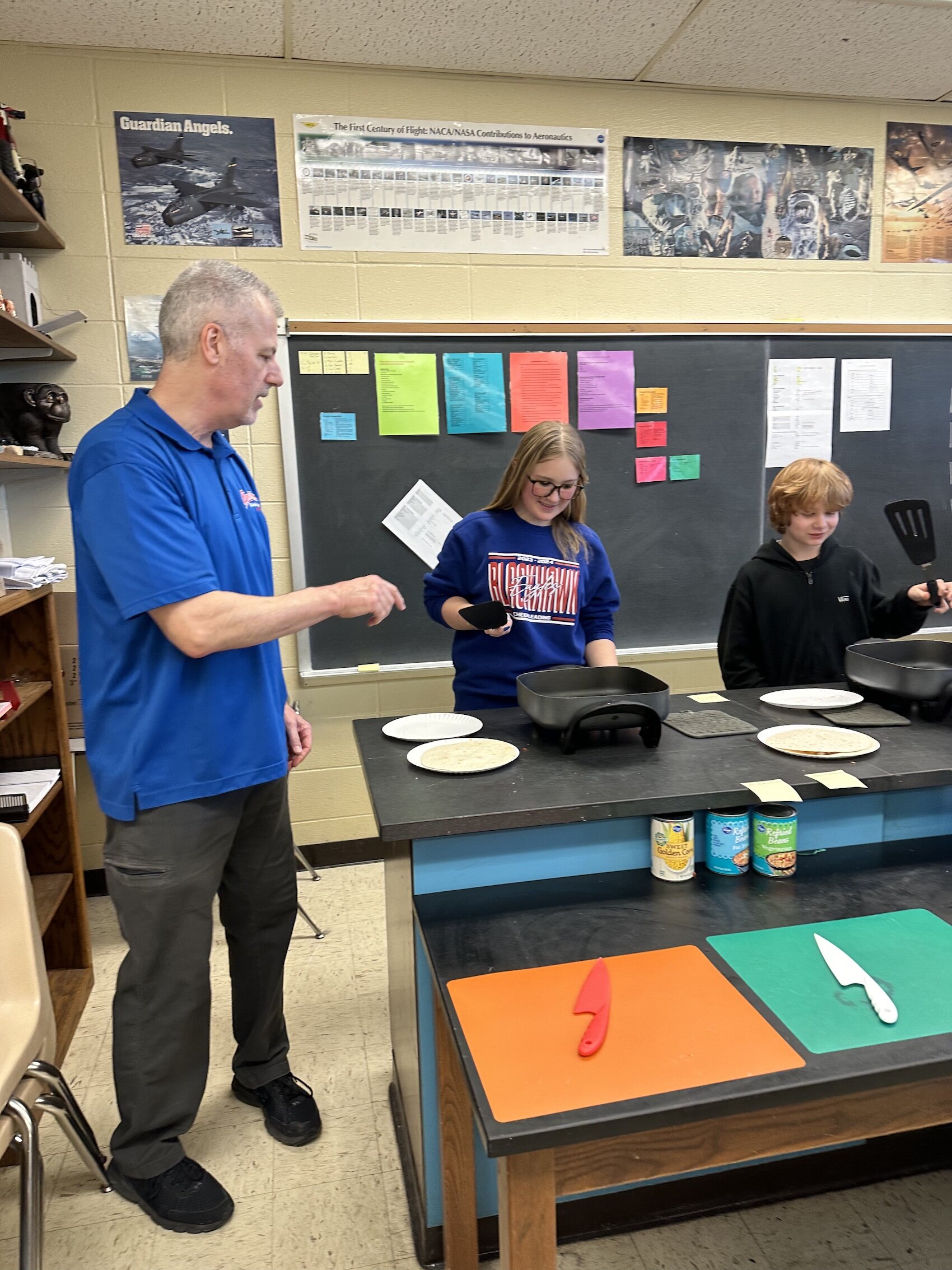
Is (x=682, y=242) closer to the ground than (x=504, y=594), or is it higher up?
higher up

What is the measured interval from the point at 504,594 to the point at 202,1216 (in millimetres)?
1458

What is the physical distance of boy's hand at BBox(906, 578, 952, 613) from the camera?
2082mm

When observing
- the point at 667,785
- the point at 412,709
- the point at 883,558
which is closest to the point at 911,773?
the point at 667,785

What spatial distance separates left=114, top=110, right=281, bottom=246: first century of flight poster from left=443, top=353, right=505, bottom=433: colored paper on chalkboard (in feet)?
2.46

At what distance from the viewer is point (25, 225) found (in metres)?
2.38

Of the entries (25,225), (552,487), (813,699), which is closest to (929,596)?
(813,699)

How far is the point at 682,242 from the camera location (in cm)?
301

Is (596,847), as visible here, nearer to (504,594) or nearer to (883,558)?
(504,594)

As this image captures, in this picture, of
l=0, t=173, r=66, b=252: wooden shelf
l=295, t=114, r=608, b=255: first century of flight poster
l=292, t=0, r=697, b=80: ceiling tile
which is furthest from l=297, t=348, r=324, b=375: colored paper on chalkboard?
l=292, t=0, r=697, b=80: ceiling tile

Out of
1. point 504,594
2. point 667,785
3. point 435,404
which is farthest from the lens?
point 435,404

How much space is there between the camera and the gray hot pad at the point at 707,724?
64.1 inches

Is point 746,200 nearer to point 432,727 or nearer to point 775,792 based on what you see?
point 432,727

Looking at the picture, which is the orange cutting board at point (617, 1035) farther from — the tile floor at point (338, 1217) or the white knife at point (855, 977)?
the tile floor at point (338, 1217)

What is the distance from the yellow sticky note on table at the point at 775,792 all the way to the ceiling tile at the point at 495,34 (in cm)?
230
